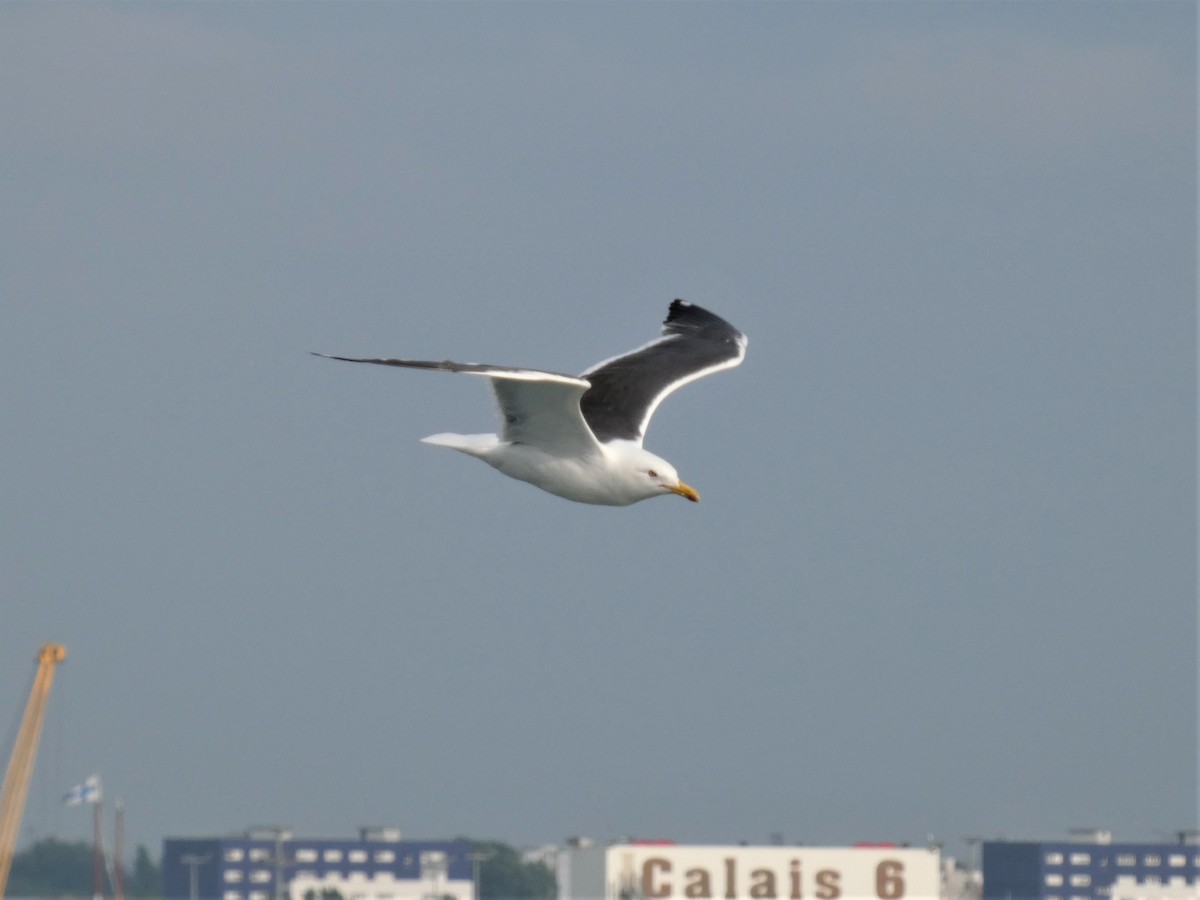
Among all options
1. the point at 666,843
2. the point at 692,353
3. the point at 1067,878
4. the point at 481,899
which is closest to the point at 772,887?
the point at 666,843

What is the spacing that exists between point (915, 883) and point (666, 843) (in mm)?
7252

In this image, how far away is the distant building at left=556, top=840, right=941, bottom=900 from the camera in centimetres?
7019

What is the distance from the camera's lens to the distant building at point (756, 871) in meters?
70.2

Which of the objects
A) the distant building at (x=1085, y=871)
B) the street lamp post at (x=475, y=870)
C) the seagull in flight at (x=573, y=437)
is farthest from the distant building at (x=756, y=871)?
the seagull in flight at (x=573, y=437)

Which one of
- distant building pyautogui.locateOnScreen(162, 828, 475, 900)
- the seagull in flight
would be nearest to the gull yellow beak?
the seagull in flight

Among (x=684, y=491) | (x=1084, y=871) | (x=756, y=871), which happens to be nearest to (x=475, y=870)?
(x=1084, y=871)

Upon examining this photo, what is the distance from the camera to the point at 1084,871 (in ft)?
318

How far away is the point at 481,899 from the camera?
347 ft

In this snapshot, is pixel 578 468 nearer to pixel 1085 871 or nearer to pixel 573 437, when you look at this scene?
pixel 573 437

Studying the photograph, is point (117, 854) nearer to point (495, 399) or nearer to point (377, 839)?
point (377, 839)

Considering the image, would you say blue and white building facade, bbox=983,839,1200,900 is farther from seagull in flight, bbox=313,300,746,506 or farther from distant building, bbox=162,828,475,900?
seagull in flight, bbox=313,300,746,506

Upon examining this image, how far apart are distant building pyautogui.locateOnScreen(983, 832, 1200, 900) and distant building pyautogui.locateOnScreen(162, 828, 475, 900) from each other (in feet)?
71.3

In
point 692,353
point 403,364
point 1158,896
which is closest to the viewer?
point 403,364

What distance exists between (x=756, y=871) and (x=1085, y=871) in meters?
28.8
